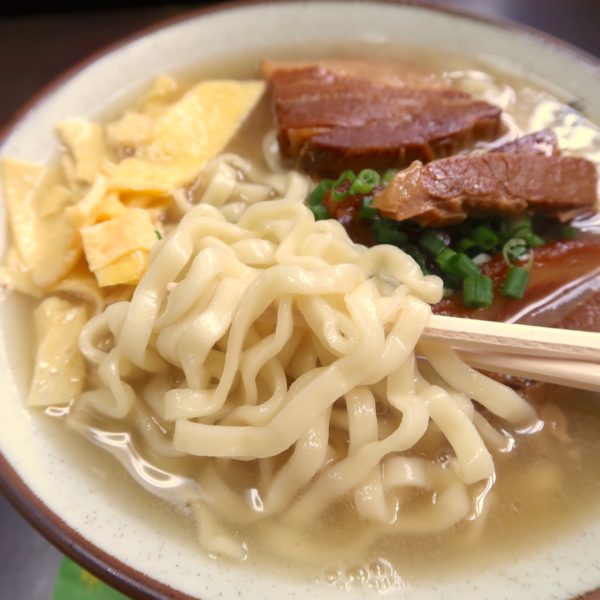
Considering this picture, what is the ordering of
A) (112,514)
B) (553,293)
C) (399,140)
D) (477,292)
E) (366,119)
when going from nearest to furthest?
(112,514) < (477,292) < (553,293) < (399,140) < (366,119)

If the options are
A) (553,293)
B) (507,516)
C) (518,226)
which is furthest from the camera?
(518,226)

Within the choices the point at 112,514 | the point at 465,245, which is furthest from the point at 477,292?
the point at 112,514

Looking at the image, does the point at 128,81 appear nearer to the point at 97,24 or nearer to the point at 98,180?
the point at 98,180

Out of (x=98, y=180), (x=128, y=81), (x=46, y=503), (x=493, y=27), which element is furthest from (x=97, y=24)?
(x=46, y=503)

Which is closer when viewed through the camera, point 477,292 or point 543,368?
point 543,368

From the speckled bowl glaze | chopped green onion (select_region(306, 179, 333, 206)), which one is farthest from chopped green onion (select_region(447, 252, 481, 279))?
the speckled bowl glaze

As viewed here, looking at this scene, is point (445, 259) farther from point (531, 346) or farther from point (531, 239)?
point (531, 346)

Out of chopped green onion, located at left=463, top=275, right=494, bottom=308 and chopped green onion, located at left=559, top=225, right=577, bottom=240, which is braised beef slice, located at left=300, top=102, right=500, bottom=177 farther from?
chopped green onion, located at left=463, top=275, right=494, bottom=308
